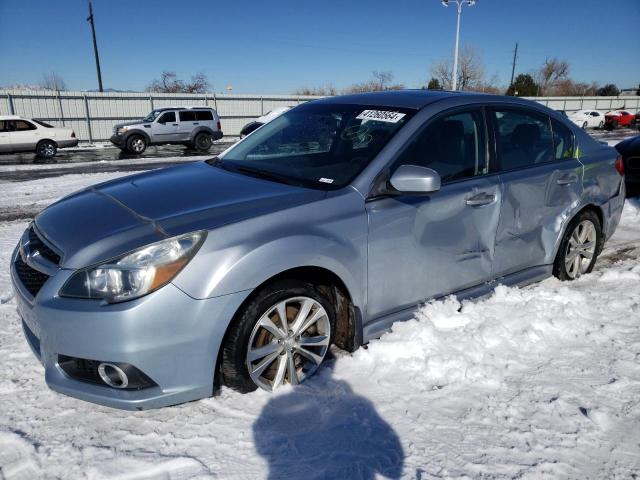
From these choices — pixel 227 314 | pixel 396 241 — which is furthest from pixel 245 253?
pixel 396 241

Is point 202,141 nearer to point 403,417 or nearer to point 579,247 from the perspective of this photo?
point 579,247

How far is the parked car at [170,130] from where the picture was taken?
64.3 feet

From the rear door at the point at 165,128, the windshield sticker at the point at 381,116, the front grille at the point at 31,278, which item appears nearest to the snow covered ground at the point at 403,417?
the front grille at the point at 31,278

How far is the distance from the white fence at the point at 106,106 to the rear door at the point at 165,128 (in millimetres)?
7065

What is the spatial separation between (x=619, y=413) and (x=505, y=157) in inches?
74.2

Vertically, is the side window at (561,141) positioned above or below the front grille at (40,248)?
above

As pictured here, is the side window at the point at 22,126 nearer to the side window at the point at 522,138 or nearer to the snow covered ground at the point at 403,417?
the snow covered ground at the point at 403,417

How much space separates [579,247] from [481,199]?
1.71 metres

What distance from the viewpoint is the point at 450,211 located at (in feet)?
10.6

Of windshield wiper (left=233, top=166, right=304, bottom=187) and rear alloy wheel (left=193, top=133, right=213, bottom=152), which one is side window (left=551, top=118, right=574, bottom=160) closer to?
windshield wiper (left=233, top=166, right=304, bottom=187)

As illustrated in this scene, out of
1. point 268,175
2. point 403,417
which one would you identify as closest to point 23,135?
point 268,175

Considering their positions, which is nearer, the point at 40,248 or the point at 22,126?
the point at 40,248

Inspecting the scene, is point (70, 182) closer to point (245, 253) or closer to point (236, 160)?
point (236, 160)

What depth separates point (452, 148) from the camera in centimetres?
338
